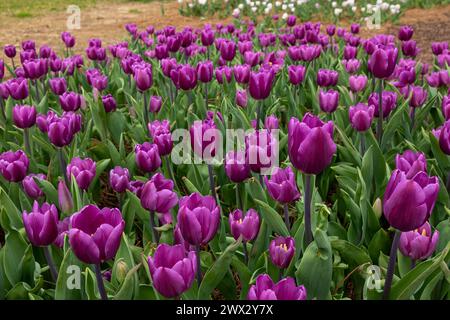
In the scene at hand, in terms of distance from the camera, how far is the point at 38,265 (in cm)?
194

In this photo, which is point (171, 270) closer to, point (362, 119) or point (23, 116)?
point (362, 119)

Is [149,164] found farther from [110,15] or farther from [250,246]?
[110,15]

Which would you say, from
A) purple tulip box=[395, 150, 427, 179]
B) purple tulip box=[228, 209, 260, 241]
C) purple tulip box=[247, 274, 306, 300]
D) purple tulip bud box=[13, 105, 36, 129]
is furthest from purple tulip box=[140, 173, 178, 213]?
purple tulip bud box=[13, 105, 36, 129]

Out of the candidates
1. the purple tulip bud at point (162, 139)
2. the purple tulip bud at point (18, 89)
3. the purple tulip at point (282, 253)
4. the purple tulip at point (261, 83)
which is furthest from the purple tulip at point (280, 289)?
the purple tulip bud at point (18, 89)

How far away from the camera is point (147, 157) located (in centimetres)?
216

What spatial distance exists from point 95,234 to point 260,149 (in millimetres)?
768

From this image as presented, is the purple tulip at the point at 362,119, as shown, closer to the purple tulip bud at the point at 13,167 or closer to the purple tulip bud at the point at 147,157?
the purple tulip bud at the point at 147,157

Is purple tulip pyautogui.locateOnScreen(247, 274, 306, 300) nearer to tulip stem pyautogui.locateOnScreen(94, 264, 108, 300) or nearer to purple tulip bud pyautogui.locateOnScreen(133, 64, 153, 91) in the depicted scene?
tulip stem pyautogui.locateOnScreen(94, 264, 108, 300)

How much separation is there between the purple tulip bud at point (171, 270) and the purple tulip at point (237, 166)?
0.62 meters

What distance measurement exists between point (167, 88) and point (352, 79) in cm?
138

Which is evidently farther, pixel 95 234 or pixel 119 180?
pixel 119 180

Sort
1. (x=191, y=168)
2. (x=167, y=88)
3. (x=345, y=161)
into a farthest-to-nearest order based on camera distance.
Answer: (x=167, y=88), (x=345, y=161), (x=191, y=168)

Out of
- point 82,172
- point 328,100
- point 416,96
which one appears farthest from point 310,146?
point 416,96
